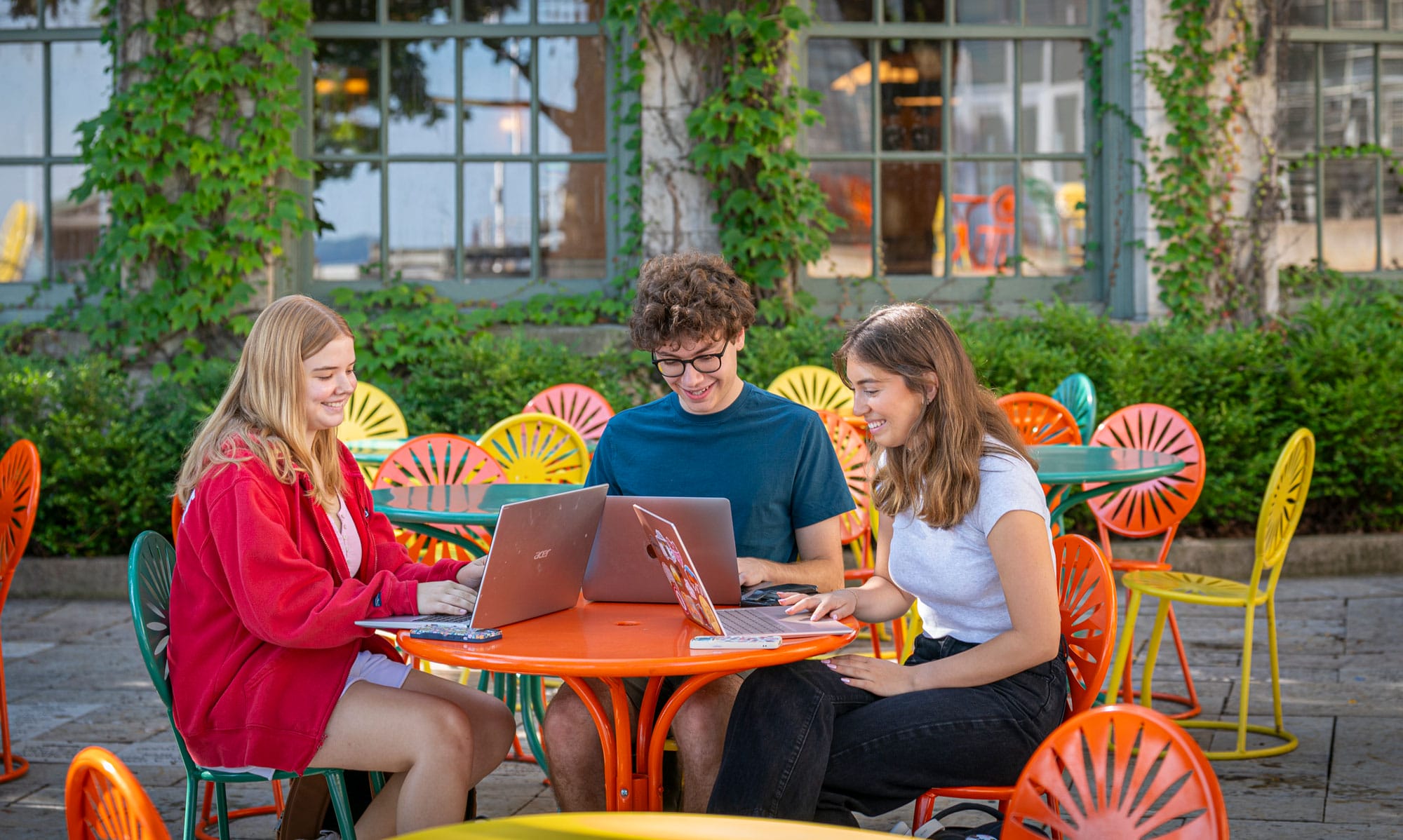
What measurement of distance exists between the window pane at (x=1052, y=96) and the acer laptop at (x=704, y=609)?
5598mm

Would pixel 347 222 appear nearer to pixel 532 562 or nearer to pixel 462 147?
pixel 462 147

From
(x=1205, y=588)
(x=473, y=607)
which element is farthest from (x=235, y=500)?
(x=1205, y=588)

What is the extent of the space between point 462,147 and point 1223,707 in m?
4.87

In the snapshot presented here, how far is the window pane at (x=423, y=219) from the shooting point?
7344mm

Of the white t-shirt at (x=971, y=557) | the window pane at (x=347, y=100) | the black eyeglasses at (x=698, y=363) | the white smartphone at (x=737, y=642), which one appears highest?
the window pane at (x=347, y=100)

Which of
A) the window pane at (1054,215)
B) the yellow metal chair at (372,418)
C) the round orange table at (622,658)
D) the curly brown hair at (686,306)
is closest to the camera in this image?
the round orange table at (622,658)

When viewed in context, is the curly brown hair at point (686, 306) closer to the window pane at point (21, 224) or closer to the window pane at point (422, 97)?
the window pane at point (422, 97)

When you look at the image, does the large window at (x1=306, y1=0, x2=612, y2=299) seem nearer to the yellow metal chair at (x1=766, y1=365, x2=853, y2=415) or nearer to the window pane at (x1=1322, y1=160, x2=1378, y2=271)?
the yellow metal chair at (x1=766, y1=365, x2=853, y2=415)

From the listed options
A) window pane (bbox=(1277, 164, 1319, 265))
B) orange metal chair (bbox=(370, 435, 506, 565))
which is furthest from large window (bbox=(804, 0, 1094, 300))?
orange metal chair (bbox=(370, 435, 506, 565))

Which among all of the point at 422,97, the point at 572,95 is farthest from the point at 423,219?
the point at 572,95

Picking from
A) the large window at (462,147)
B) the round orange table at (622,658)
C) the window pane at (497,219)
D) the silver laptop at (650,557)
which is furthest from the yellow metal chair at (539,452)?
the window pane at (497,219)

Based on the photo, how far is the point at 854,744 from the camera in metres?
2.31

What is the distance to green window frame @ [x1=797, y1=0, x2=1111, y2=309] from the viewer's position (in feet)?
23.9

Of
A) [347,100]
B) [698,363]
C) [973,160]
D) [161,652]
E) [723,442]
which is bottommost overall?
[161,652]
